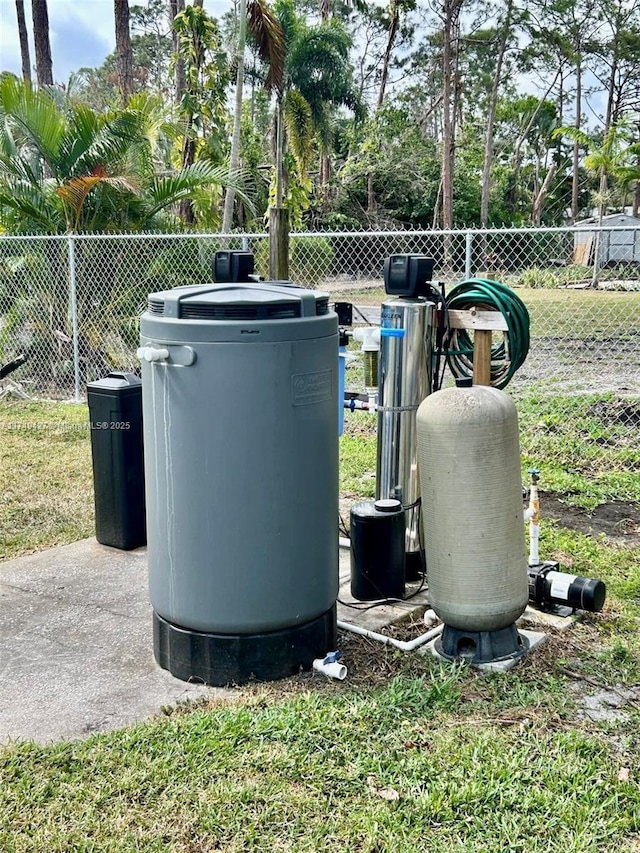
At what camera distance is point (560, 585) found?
386 cm

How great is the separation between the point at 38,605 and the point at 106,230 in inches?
310

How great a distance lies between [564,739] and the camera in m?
2.83

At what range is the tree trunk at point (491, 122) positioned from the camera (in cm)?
3975

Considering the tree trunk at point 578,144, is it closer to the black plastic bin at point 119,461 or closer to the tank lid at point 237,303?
the black plastic bin at point 119,461

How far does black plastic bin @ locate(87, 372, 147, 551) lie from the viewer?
4762 millimetres

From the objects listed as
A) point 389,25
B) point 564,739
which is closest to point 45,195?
point 564,739

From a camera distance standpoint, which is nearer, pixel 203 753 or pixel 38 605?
pixel 203 753

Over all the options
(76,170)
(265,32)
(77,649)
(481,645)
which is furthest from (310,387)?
(265,32)

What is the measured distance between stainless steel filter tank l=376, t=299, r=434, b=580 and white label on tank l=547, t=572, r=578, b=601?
0.74m

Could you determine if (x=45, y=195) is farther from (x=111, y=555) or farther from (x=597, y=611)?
(x=597, y=611)

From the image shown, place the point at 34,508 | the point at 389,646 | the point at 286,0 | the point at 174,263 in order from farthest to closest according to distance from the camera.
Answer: the point at 286,0 → the point at 174,263 → the point at 34,508 → the point at 389,646

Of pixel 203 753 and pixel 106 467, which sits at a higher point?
pixel 106 467

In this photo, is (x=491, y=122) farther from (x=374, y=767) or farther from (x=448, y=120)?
(x=374, y=767)

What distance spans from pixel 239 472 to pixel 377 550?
1158mm
